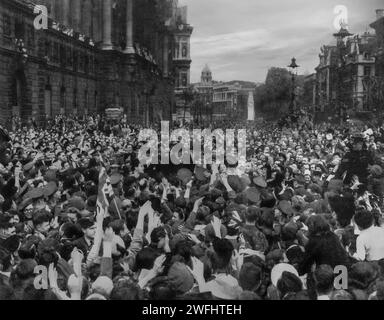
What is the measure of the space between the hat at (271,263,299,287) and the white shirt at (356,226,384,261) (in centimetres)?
173

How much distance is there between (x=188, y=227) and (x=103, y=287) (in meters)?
2.65

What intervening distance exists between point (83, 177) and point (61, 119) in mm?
8847

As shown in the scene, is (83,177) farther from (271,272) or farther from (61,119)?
(61,119)

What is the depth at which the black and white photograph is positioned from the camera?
7180mm

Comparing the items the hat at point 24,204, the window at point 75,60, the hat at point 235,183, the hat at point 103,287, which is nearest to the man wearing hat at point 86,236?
the hat at point 103,287

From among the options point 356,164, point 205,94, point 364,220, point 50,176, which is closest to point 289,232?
point 364,220

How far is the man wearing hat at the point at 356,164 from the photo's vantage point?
43.0 feet

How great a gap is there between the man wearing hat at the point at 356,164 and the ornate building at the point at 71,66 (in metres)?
4.69

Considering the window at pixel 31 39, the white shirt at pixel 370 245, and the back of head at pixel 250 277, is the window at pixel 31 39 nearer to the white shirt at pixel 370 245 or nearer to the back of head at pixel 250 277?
the white shirt at pixel 370 245

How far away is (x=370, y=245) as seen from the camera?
8492mm

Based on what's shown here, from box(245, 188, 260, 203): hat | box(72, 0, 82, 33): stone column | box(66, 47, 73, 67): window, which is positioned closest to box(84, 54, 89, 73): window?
box(66, 47, 73, 67): window

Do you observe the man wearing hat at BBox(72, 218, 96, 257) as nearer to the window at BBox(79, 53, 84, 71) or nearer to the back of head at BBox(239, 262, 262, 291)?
the back of head at BBox(239, 262, 262, 291)

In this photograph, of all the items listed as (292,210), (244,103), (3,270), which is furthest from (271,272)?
(244,103)

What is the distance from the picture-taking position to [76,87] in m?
23.1
